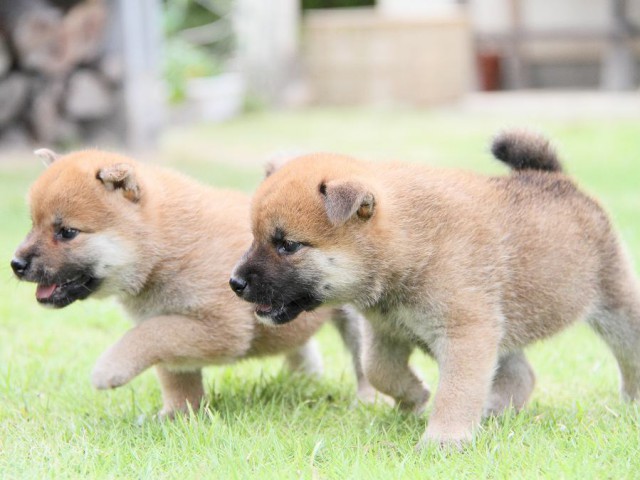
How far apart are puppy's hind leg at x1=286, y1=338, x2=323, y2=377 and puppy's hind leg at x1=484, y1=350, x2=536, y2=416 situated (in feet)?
3.04

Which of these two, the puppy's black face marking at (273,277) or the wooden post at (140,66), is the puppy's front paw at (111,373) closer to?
the puppy's black face marking at (273,277)

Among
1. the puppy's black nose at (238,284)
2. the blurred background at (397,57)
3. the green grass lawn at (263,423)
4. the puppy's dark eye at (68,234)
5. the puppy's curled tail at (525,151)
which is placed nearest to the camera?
the green grass lawn at (263,423)

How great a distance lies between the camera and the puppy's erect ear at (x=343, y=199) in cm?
379

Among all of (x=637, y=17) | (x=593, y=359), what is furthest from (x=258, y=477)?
(x=637, y=17)

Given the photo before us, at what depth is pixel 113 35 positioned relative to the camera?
10727mm

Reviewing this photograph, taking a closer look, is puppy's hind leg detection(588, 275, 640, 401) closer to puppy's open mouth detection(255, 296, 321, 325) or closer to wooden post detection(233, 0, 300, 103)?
puppy's open mouth detection(255, 296, 321, 325)

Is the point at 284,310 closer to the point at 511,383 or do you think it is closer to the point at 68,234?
the point at 68,234

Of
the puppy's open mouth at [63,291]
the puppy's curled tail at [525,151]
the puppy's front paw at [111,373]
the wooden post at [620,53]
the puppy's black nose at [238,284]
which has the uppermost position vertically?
the puppy's curled tail at [525,151]

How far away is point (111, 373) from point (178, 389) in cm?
42

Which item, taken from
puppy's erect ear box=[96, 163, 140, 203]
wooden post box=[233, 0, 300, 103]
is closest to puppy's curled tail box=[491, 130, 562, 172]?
puppy's erect ear box=[96, 163, 140, 203]

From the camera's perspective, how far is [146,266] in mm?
4359

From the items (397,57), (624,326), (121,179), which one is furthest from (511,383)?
(397,57)

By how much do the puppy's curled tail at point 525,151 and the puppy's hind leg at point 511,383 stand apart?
0.86 metres

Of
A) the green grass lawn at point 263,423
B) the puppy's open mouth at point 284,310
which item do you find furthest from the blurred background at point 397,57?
the puppy's open mouth at point 284,310
